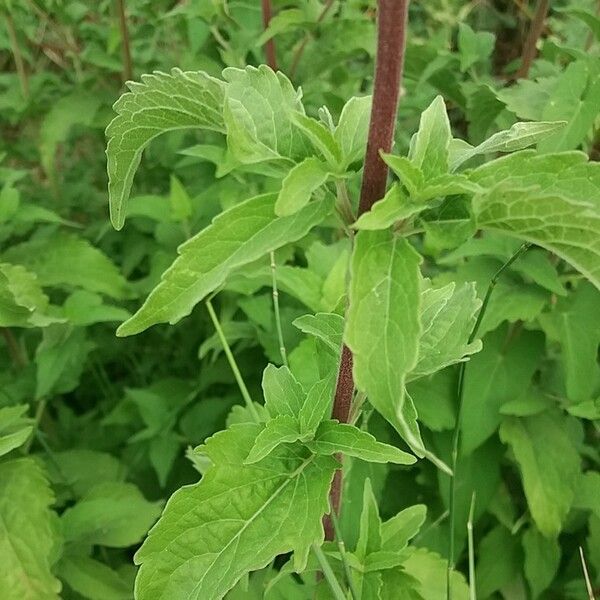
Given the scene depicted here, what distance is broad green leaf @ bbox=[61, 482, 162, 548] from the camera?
103cm

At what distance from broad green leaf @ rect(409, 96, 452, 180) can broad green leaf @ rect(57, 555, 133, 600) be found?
0.77 meters

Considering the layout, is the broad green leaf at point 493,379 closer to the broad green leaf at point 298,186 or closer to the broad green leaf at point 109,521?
the broad green leaf at point 109,521

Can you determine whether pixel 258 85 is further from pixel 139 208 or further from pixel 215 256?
pixel 139 208

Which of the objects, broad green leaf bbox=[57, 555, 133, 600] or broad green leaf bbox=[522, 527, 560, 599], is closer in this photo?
broad green leaf bbox=[57, 555, 133, 600]

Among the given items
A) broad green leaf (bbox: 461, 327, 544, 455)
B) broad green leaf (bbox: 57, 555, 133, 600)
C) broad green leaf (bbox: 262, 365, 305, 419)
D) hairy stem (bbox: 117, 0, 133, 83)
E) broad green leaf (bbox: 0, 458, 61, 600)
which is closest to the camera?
broad green leaf (bbox: 262, 365, 305, 419)

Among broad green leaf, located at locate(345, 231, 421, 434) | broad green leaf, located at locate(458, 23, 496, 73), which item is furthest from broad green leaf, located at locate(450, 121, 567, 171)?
broad green leaf, located at locate(458, 23, 496, 73)

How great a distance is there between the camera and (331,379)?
65 cm

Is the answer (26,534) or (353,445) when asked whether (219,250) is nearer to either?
(353,445)

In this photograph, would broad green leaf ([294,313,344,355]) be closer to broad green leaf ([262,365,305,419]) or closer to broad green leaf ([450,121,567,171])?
broad green leaf ([262,365,305,419])

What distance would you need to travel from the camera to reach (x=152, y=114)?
0.54 metres

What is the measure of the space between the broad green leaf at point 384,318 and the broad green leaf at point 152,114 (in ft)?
0.49

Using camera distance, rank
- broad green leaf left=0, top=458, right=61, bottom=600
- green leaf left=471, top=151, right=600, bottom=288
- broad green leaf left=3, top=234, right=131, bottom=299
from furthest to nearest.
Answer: broad green leaf left=3, top=234, right=131, bottom=299
broad green leaf left=0, top=458, right=61, bottom=600
green leaf left=471, top=151, right=600, bottom=288

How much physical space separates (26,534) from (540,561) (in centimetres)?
75

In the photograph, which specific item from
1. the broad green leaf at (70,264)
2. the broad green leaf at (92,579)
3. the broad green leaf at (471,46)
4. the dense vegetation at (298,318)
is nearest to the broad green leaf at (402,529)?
the dense vegetation at (298,318)
